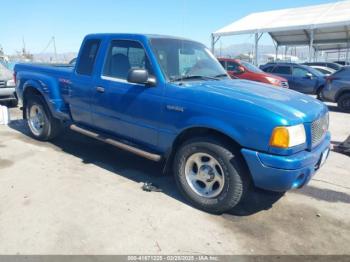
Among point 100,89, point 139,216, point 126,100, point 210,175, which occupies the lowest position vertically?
point 139,216

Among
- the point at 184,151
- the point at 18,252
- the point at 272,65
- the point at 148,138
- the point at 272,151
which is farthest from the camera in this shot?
the point at 272,65

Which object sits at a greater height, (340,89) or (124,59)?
(124,59)

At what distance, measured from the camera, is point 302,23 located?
2219cm

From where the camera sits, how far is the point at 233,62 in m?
13.6

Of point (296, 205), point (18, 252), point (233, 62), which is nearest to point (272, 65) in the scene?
point (233, 62)

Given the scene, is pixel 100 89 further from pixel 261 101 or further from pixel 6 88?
pixel 6 88

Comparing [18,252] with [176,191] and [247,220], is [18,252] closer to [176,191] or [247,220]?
[176,191]

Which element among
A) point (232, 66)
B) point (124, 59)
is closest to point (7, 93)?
point (124, 59)

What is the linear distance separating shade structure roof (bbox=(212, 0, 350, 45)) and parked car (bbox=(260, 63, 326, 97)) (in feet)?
23.3

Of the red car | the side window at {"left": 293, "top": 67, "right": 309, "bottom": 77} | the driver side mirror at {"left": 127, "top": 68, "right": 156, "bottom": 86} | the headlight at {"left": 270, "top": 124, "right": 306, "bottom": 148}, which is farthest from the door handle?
the side window at {"left": 293, "top": 67, "right": 309, "bottom": 77}

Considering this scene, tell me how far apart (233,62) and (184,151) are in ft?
33.6

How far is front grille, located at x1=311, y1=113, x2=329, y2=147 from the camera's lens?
12.0 ft

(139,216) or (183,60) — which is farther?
(183,60)

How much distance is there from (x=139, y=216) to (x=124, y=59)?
2.15 metres
